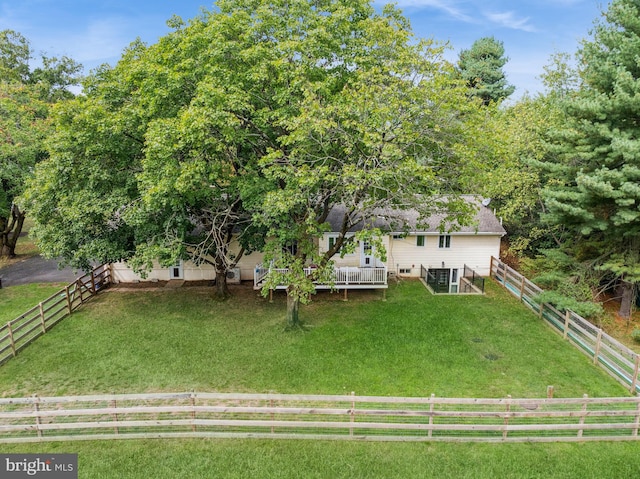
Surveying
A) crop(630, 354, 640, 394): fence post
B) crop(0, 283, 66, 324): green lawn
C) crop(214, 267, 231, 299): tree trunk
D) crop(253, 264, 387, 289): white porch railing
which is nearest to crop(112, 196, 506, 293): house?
crop(253, 264, 387, 289): white porch railing

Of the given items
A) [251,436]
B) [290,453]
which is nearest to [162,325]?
[251,436]

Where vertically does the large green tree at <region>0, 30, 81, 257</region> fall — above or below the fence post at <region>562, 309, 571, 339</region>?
above

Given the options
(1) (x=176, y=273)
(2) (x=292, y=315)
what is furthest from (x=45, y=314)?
(2) (x=292, y=315)

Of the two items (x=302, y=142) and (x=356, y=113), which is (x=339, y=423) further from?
(x=356, y=113)

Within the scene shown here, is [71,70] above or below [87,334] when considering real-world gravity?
above

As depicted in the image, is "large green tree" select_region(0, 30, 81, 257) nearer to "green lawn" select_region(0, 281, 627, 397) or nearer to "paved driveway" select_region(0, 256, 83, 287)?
"paved driveway" select_region(0, 256, 83, 287)

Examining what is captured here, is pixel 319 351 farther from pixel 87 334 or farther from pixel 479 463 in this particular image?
pixel 87 334

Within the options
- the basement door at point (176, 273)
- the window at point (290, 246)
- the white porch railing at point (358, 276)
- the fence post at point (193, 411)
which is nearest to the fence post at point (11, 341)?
the fence post at point (193, 411)
